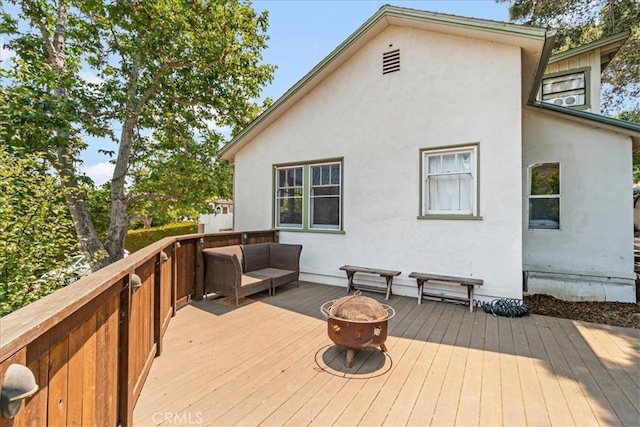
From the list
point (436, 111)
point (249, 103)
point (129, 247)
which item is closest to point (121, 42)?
point (249, 103)

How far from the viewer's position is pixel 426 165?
19.3 ft

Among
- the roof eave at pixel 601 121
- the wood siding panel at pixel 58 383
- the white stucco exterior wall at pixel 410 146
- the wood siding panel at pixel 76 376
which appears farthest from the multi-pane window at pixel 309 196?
the wood siding panel at pixel 58 383

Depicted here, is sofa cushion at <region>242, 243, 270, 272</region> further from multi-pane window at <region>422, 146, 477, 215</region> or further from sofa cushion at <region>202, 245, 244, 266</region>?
multi-pane window at <region>422, 146, 477, 215</region>

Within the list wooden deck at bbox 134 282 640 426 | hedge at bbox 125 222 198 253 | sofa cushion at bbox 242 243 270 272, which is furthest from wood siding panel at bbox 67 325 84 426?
hedge at bbox 125 222 198 253

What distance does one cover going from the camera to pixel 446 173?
5.72m

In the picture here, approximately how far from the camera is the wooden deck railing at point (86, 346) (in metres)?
1.02

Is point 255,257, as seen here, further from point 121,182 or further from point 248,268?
point 121,182

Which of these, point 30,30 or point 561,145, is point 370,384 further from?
point 30,30

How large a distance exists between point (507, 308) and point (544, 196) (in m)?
3.24

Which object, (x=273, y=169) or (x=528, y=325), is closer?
(x=528, y=325)

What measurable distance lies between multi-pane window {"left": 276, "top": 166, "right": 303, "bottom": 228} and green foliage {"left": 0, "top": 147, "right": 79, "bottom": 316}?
436 centimetres

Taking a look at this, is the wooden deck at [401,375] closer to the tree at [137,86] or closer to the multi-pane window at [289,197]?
the multi-pane window at [289,197]

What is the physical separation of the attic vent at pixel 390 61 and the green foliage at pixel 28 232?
244 inches

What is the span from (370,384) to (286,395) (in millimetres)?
801
